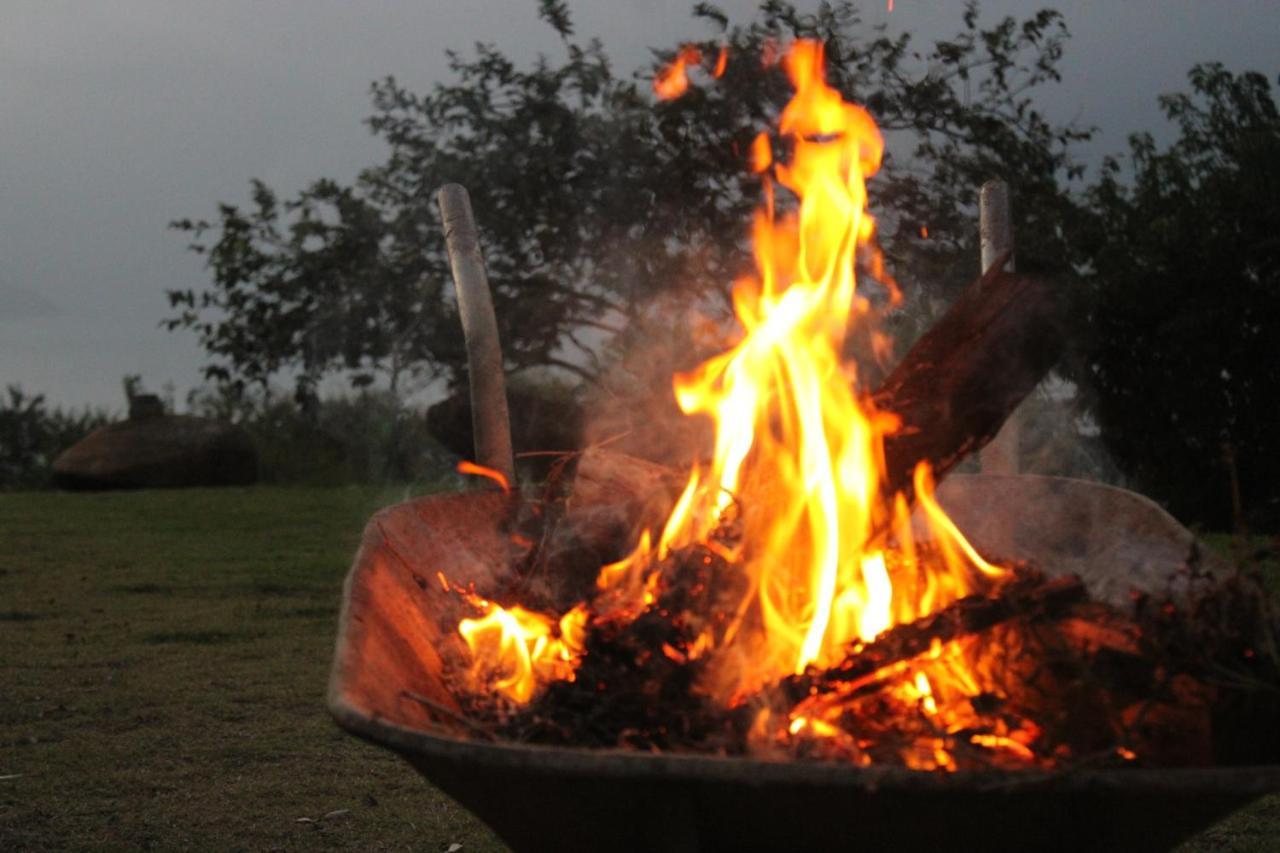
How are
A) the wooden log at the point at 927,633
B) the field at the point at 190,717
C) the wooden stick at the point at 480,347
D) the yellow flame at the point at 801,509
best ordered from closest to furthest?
the wooden log at the point at 927,633 < the yellow flame at the point at 801,509 < the wooden stick at the point at 480,347 < the field at the point at 190,717

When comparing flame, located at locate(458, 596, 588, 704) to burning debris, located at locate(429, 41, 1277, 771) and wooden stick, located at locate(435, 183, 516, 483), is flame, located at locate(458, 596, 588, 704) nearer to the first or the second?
burning debris, located at locate(429, 41, 1277, 771)

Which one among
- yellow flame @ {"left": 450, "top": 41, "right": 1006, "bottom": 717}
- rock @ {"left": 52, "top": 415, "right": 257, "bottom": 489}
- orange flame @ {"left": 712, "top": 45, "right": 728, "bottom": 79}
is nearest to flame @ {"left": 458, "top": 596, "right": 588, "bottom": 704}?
yellow flame @ {"left": 450, "top": 41, "right": 1006, "bottom": 717}

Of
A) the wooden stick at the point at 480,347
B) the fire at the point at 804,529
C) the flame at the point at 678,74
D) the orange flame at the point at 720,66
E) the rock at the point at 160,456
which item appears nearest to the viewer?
the fire at the point at 804,529

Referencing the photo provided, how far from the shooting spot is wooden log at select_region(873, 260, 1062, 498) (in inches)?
97.3

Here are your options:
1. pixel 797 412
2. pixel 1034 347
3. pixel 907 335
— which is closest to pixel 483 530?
pixel 797 412

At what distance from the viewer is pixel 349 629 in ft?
7.10

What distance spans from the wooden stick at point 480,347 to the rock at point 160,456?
41.3 ft

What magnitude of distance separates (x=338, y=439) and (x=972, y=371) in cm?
1282

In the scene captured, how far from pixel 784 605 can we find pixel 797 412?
0.45 meters

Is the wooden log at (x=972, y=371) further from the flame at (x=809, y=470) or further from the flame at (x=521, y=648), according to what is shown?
the flame at (x=521, y=648)

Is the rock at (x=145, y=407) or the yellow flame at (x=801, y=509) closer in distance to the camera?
the yellow flame at (x=801, y=509)

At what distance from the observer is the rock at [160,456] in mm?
14938

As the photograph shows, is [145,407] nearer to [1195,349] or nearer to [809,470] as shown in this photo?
[1195,349]

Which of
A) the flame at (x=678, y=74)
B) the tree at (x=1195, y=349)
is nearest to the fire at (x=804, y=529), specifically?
the flame at (x=678, y=74)
